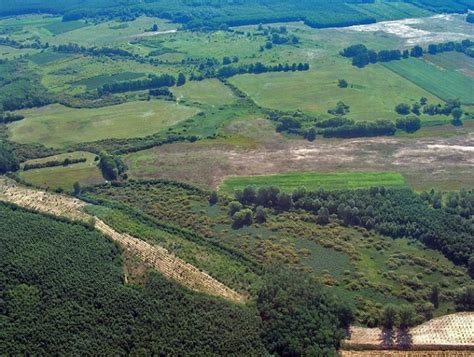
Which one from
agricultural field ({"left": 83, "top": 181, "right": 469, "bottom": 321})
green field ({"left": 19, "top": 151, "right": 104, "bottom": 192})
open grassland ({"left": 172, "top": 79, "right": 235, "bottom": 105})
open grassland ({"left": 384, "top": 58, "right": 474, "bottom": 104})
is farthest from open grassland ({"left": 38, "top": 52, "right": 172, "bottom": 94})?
open grassland ({"left": 384, "top": 58, "right": 474, "bottom": 104})

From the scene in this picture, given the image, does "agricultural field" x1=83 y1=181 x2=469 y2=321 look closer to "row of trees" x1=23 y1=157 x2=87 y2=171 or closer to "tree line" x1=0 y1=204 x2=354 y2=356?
"tree line" x1=0 y1=204 x2=354 y2=356

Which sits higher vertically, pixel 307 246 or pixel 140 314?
pixel 140 314

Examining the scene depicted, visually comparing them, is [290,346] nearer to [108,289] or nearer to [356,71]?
[108,289]

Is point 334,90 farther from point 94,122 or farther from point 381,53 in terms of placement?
point 94,122

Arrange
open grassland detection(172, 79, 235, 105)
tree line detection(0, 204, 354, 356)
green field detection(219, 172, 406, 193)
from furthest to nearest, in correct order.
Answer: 1. open grassland detection(172, 79, 235, 105)
2. green field detection(219, 172, 406, 193)
3. tree line detection(0, 204, 354, 356)

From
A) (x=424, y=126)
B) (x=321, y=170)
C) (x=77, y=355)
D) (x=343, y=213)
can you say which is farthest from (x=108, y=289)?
(x=424, y=126)

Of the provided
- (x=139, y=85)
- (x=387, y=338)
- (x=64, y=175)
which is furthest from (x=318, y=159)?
(x=139, y=85)
